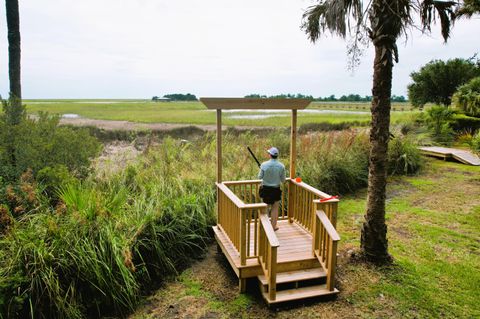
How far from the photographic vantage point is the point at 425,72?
3127 centimetres

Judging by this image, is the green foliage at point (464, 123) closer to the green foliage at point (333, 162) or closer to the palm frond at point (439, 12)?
the green foliage at point (333, 162)

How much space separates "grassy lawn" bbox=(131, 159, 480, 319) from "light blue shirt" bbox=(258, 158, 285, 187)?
5.57 feet

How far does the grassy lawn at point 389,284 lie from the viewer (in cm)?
469

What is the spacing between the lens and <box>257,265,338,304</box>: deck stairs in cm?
482

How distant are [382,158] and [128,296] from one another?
14.5ft

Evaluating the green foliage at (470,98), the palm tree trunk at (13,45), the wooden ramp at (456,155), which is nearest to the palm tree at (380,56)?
the palm tree trunk at (13,45)

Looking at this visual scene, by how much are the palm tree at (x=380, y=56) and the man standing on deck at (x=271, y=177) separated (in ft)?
4.99

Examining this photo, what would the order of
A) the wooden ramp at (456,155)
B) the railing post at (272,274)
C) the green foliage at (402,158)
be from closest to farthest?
A: the railing post at (272,274) → the green foliage at (402,158) → the wooden ramp at (456,155)

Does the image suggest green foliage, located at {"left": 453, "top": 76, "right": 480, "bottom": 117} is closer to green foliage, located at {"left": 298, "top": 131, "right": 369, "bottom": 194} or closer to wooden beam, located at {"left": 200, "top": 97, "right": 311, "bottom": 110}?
green foliage, located at {"left": 298, "top": 131, "right": 369, "bottom": 194}

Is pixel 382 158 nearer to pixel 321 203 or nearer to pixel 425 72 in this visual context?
pixel 321 203

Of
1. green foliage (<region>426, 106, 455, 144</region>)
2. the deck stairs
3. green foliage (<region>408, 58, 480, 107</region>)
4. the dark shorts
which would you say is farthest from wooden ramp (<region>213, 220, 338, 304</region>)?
green foliage (<region>408, 58, 480, 107</region>)

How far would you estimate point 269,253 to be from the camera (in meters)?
4.74

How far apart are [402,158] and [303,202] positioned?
27.9 ft

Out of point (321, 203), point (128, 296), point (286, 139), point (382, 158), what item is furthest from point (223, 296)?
point (286, 139)
